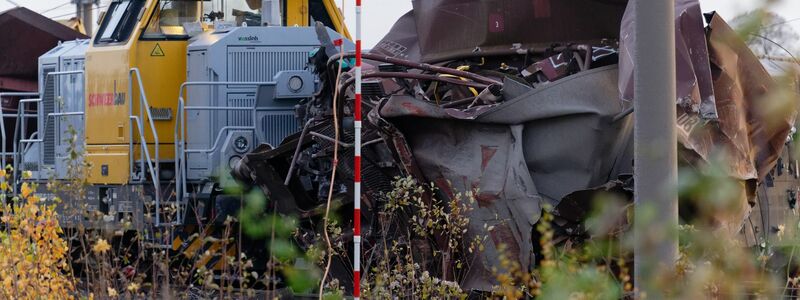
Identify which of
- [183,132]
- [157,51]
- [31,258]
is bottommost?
[31,258]

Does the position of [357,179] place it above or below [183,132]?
below

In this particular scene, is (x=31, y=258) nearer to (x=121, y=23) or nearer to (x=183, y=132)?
(x=183, y=132)

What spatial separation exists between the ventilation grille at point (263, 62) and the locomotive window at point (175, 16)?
70 centimetres

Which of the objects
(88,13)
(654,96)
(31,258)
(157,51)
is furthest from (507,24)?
(88,13)

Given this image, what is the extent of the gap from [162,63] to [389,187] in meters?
4.32

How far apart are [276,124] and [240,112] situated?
20.6 inches

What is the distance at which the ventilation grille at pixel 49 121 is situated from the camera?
525 inches

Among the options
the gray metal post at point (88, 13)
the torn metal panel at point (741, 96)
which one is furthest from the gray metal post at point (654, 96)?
the gray metal post at point (88, 13)

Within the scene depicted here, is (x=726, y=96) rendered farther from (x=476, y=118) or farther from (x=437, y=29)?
(x=437, y=29)

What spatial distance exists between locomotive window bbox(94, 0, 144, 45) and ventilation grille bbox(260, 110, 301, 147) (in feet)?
5.87

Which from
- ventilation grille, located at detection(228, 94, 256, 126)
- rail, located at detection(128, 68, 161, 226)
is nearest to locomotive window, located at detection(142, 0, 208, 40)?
rail, located at detection(128, 68, 161, 226)

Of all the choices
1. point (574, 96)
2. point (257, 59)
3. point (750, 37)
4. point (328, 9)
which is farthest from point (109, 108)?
point (750, 37)

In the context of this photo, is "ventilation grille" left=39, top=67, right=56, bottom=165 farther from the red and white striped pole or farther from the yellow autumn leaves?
the red and white striped pole

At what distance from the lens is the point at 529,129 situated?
7.94 m
